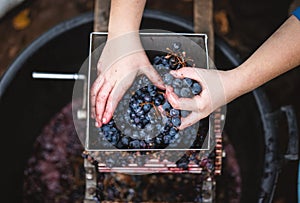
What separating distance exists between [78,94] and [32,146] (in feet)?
0.77

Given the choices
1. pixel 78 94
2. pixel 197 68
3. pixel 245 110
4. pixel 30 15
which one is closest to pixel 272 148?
pixel 245 110

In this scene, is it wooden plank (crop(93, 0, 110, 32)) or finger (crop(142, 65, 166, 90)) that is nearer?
finger (crop(142, 65, 166, 90))

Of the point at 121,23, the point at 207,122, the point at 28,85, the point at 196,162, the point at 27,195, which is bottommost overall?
the point at 27,195

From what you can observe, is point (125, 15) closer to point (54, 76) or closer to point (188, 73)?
point (188, 73)

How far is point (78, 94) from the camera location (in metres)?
1.57

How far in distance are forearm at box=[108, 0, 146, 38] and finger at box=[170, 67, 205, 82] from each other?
0.16 m

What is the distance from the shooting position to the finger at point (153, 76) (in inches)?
45.1

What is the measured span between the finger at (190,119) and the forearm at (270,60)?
9cm

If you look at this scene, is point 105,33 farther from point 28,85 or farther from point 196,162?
point 196,162

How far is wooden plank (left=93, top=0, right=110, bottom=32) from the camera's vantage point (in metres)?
1.42

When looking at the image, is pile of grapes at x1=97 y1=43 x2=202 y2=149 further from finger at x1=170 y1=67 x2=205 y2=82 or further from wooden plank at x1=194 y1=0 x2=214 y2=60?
wooden plank at x1=194 y1=0 x2=214 y2=60

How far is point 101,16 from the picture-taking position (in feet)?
4.70

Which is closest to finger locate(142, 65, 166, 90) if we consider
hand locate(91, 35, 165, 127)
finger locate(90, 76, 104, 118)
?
hand locate(91, 35, 165, 127)

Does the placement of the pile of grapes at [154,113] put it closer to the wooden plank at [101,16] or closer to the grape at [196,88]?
the grape at [196,88]
